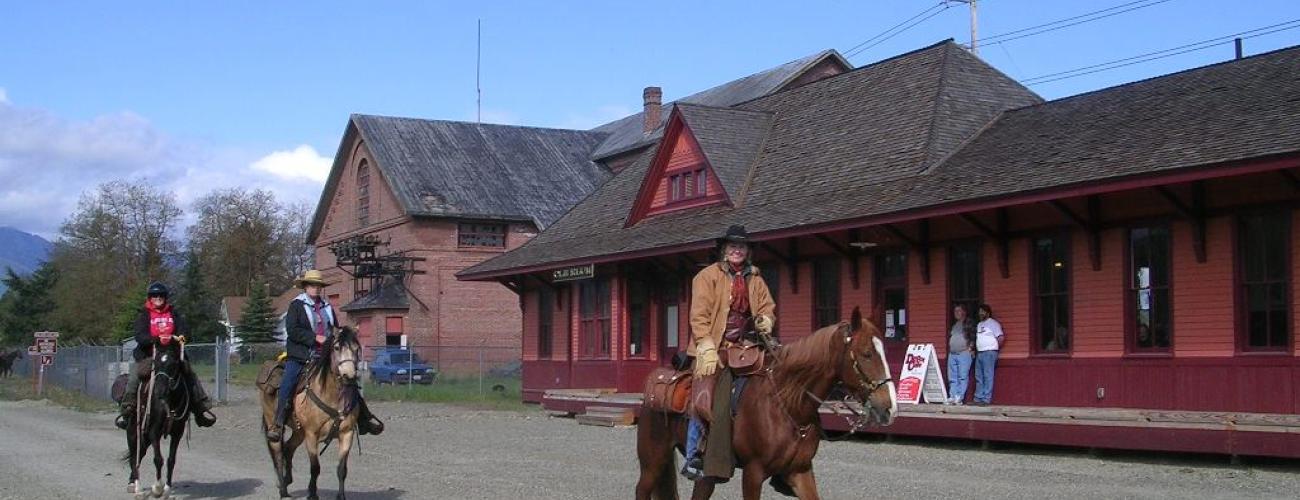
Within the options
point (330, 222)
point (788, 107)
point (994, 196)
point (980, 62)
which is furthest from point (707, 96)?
point (994, 196)

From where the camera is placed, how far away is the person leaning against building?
2155cm

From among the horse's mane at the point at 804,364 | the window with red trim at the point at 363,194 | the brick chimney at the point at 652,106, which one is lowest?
the horse's mane at the point at 804,364

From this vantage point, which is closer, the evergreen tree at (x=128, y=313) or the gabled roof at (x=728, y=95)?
the gabled roof at (x=728, y=95)

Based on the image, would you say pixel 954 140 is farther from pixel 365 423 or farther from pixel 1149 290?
pixel 365 423

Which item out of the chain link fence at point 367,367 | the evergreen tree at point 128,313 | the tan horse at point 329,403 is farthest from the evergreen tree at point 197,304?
the tan horse at point 329,403

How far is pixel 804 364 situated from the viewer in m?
9.16

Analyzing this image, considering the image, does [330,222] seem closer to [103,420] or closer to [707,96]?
[707,96]

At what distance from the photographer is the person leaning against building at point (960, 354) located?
21.5 metres

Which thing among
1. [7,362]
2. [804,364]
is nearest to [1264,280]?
[804,364]

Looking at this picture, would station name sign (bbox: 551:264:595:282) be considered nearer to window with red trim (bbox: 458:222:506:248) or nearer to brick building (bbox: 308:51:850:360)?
brick building (bbox: 308:51:850:360)

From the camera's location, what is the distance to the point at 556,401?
95.1ft

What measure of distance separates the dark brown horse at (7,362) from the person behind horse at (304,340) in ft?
190

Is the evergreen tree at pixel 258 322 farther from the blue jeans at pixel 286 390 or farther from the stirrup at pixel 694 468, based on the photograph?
the stirrup at pixel 694 468

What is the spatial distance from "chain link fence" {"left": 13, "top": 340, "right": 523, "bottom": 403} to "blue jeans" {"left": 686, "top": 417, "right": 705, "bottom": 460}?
26964 millimetres
